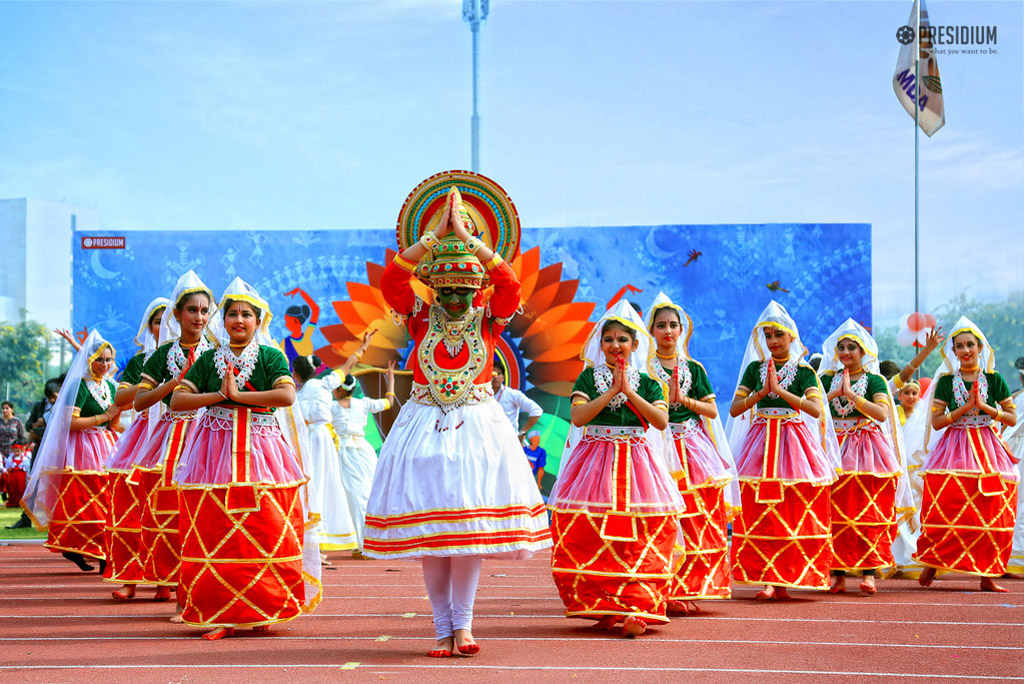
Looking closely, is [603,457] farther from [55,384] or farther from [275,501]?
[55,384]

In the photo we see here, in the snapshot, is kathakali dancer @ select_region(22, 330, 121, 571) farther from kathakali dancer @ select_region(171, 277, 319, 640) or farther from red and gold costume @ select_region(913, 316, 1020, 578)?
red and gold costume @ select_region(913, 316, 1020, 578)

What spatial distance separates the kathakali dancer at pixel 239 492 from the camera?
6316mm

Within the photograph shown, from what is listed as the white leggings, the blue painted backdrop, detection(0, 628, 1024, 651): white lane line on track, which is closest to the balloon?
the blue painted backdrop

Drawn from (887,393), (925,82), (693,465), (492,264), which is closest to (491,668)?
(492,264)

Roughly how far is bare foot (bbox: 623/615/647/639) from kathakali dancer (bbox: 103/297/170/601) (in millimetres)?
3509

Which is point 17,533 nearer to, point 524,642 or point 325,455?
point 325,455

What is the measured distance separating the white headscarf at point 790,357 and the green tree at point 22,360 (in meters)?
36.6

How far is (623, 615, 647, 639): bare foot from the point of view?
21.2 ft

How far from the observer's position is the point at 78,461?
9.48 metres

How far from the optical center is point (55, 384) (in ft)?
40.7

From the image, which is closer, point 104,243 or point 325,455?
point 325,455

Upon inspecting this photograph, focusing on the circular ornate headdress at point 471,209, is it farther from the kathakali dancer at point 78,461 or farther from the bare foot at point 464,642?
the kathakali dancer at point 78,461

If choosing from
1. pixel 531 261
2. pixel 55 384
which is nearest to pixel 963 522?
pixel 531 261

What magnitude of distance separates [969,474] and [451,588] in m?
5.52
